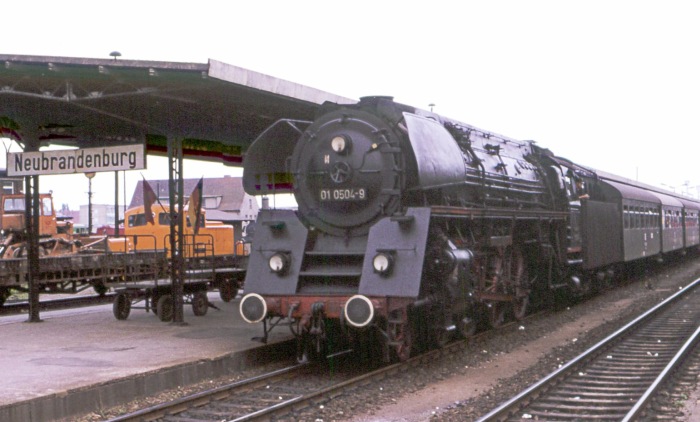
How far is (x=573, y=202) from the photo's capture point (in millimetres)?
16562

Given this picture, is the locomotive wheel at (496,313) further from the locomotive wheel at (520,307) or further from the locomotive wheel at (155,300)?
the locomotive wheel at (155,300)

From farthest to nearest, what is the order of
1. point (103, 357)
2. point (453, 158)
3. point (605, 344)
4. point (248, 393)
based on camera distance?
point (605, 344), point (453, 158), point (103, 357), point (248, 393)

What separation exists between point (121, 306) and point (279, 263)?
540 cm

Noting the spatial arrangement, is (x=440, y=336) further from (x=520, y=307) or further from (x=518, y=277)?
(x=520, y=307)

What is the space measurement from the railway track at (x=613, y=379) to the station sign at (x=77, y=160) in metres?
7.12

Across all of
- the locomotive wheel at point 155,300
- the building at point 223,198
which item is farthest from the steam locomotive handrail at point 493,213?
the building at point 223,198

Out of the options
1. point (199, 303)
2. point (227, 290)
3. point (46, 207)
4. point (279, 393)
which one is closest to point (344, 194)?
point (279, 393)

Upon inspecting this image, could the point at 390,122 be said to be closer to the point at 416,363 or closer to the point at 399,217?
the point at 399,217

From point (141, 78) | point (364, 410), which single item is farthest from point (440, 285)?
point (141, 78)

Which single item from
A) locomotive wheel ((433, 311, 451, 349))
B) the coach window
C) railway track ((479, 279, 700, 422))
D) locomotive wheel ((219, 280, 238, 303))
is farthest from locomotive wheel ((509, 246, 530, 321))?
the coach window

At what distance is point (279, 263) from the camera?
9594 mm

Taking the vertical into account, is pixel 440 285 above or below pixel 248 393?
above

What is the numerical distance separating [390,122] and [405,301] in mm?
2354

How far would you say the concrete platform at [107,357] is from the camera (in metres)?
7.49
